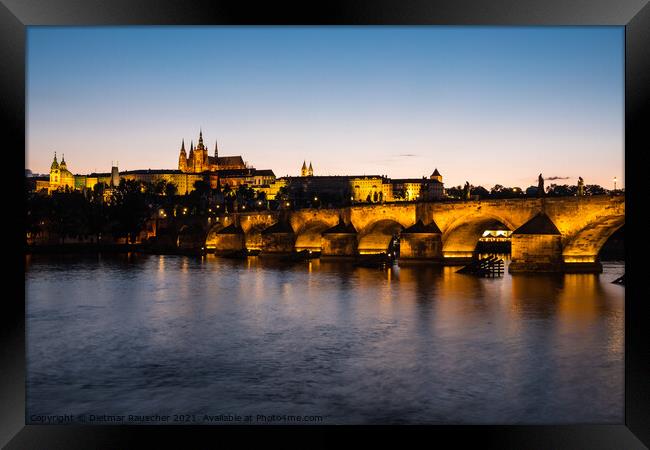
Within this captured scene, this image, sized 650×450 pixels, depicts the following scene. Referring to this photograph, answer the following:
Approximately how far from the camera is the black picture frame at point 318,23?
667 cm

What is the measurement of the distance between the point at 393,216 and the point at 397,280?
9.13 metres

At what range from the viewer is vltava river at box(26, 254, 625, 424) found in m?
9.64

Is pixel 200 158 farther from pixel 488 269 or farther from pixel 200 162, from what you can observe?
pixel 488 269

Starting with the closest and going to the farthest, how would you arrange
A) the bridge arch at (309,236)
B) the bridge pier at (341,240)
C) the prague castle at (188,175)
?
1. the bridge pier at (341,240)
2. the bridge arch at (309,236)
3. the prague castle at (188,175)

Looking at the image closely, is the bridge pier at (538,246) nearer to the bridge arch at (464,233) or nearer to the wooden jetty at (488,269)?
the wooden jetty at (488,269)

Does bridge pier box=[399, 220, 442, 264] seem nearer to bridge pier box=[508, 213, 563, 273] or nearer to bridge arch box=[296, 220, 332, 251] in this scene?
bridge pier box=[508, 213, 563, 273]

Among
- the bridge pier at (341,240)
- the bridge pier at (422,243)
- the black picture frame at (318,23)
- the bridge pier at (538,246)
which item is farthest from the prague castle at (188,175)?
the black picture frame at (318,23)

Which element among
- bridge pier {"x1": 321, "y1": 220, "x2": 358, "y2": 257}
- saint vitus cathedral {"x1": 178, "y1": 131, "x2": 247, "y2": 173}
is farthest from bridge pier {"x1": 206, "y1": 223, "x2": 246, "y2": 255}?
saint vitus cathedral {"x1": 178, "y1": 131, "x2": 247, "y2": 173}

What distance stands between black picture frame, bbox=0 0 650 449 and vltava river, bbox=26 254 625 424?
229 cm

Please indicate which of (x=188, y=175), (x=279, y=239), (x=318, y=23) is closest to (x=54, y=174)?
(x=188, y=175)

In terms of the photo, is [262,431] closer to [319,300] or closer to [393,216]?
[319,300]

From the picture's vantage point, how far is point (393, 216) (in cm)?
3994

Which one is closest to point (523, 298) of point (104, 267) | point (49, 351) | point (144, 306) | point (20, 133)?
point (144, 306)

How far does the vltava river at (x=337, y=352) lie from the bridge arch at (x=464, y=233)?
712 cm
